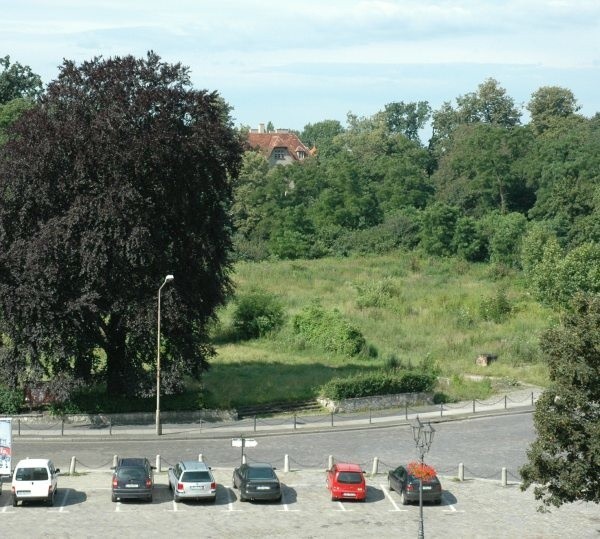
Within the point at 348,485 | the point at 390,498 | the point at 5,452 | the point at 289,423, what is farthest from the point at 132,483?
the point at 289,423

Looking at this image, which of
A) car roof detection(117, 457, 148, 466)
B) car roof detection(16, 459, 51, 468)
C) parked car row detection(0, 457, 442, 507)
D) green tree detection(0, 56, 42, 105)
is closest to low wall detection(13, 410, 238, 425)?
car roof detection(117, 457, 148, 466)

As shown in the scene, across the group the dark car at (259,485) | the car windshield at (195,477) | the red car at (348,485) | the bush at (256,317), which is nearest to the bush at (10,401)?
the car windshield at (195,477)

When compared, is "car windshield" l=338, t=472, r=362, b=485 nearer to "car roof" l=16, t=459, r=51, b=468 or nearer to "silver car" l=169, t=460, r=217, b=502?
"silver car" l=169, t=460, r=217, b=502

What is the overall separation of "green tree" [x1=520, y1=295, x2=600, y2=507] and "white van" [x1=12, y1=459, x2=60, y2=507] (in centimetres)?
1650

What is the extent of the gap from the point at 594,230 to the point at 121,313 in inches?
2148

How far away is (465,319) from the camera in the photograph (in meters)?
78.1

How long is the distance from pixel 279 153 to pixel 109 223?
109121 millimetres

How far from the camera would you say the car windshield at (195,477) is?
40281 mm

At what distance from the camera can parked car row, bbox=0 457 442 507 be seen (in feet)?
131

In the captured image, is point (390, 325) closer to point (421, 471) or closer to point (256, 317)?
point (256, 317)

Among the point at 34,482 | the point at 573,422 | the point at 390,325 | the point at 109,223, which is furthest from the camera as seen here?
the point at 390,325

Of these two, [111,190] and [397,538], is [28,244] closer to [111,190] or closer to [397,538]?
[111,190]

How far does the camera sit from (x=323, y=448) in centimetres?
5000

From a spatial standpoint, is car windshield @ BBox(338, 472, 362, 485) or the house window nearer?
car windshield @ BBox(338, 472, 362, 485)
